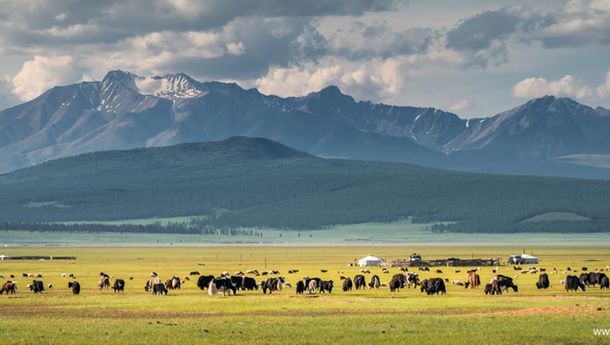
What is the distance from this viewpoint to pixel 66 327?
51969 mm

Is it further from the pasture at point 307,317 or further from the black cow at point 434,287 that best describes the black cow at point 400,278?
the black cow at point 434,287

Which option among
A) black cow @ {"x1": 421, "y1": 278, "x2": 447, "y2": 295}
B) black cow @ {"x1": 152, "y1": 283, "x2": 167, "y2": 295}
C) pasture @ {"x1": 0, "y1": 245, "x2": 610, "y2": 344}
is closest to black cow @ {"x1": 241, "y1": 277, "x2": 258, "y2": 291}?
pasture @ {"x1": 0, "y1": 245, "x2": 610, "y2": 344}

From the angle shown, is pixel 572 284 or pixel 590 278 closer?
pixel 572 284

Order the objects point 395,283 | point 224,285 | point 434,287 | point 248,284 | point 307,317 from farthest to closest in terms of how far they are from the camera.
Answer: point 248,284
point 395,283
point 224,285
point 434,287
point 307,317

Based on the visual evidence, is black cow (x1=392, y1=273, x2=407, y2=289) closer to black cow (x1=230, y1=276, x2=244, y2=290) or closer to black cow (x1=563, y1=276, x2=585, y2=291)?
black cow (x1=230, y1=276, x2=244, y2=290)

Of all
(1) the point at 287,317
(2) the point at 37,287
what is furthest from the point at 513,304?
(2) the point at 37,287

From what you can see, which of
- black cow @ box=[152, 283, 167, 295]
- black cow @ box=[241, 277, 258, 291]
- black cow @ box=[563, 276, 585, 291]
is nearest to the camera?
black cow @ box=[563, 276, 585, 291]

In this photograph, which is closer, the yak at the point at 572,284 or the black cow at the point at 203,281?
the yak at the point at 572,284

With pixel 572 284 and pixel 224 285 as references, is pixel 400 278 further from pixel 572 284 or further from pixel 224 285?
pixel 224 285

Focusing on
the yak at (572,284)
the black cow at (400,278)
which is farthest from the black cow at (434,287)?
the yak at (572,284)

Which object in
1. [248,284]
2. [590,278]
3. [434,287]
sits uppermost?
[590,278]

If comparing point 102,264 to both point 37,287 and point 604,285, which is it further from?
point 604,285

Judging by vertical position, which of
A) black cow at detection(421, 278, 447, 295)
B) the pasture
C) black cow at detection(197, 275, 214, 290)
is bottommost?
the pasture

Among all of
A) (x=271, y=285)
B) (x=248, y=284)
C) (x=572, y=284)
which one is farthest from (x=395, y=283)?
(x=572, y=284)
